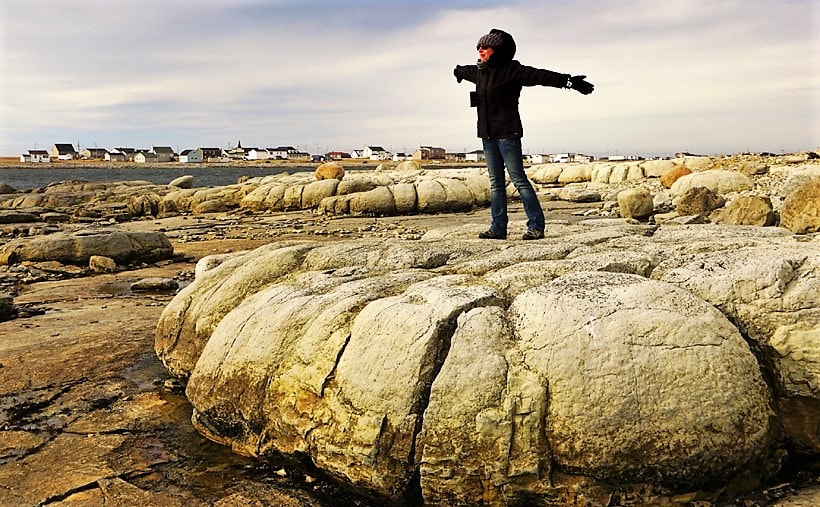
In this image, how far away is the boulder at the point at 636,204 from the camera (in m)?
18.7

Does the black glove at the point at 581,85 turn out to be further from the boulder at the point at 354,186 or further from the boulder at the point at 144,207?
the boulder at the point at 144,207

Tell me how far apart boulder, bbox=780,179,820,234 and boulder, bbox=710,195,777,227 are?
3.29 ft

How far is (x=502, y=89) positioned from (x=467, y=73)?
61cm

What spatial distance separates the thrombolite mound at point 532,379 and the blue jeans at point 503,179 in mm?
1783

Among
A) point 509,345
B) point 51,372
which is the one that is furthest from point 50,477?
point 509,345

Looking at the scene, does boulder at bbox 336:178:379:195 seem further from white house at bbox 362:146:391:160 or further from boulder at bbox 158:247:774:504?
white house at bbox 362:146:391:160

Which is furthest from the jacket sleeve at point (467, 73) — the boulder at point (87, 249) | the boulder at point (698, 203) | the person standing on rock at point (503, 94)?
the boulder at point (698, 203)

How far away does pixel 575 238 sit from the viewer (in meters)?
7.62

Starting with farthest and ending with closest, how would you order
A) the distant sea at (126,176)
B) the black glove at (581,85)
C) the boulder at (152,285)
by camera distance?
the distant sea at (126,176) → the boulder at (152,285) → the black glove at (581,85)

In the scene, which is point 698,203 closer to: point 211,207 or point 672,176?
point 672,176

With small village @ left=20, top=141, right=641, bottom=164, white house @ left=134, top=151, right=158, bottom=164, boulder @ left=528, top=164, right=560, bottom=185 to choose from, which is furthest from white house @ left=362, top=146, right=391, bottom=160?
boulder @ left=528, top=164, right=560, bottom=185

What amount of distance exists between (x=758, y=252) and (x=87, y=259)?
14.2m

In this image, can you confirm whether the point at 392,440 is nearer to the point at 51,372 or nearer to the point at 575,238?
the point at 575,238

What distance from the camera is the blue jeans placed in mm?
7547
